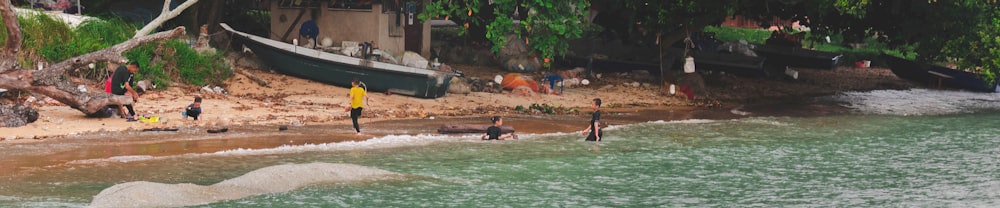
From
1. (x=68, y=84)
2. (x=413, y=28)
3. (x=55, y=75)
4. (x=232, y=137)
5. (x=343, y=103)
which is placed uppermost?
(x=413, y=28)

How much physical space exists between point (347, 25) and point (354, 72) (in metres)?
3.04

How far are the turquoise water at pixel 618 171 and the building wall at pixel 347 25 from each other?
6.89m

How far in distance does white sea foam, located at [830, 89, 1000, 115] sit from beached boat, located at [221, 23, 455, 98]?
35.1ft

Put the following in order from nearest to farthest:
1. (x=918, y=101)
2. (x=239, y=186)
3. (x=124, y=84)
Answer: (x=239, y=186) < (x=124, y=84) < (x=918, y=101)

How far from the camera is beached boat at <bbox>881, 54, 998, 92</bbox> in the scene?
117 ft

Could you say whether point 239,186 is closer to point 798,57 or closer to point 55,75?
point 55,75

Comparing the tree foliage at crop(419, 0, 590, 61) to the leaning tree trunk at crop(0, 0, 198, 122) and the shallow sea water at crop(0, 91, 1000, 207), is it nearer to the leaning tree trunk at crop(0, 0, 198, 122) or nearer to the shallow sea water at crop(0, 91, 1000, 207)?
the shallow sea water at crop(0, 91, 1000, 207)

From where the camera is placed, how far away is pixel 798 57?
119 feet

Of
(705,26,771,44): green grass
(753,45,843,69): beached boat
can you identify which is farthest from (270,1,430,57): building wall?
(705,26,771,44): green grass

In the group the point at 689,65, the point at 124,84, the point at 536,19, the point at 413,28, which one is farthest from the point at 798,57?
the point at 124,84

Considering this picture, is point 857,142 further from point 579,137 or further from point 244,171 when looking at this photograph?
point 244,171

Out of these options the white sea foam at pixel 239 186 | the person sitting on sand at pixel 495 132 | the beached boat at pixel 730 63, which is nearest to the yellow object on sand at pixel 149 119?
the white sea foam at pixel 239 186

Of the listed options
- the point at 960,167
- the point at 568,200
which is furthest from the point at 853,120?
the point at 568,200

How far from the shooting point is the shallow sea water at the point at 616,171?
15.9m
